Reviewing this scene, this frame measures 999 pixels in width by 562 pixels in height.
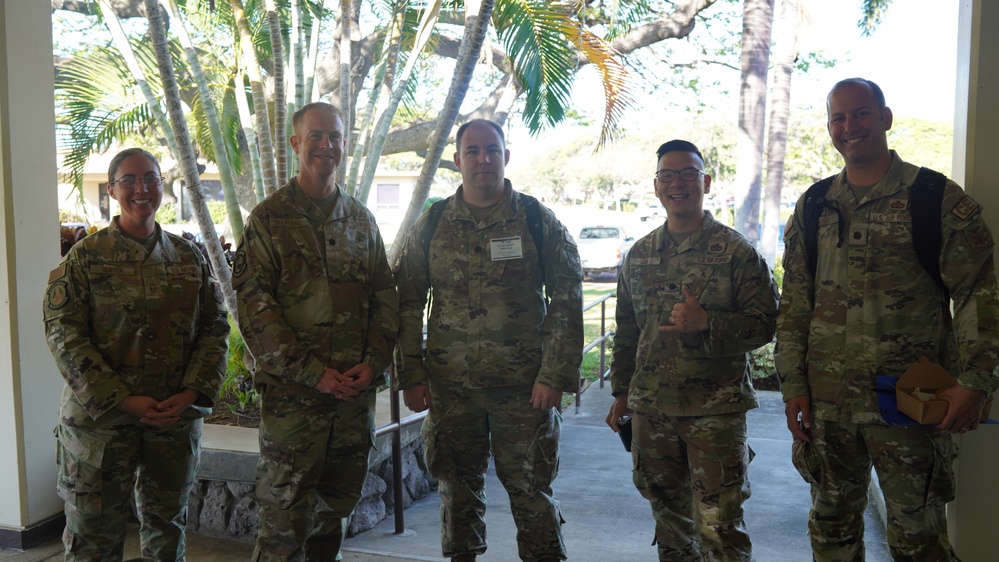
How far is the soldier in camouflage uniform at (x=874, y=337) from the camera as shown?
2.41 meters

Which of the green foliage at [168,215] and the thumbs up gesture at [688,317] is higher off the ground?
the green foliage at [168,215]

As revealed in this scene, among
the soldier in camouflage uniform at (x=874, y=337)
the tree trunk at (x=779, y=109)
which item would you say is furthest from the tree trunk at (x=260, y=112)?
the tree trunk at (x=779, y=109)

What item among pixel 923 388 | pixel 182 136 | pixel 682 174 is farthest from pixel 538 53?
pixel 923 388

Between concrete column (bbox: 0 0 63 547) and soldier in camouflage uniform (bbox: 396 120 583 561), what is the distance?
207 centimetres

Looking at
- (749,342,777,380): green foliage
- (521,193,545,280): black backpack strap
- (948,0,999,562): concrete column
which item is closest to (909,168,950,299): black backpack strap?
(948,0,999,562): concrete column

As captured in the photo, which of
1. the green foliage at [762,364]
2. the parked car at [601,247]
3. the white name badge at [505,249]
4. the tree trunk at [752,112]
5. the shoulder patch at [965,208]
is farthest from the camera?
the parked car at [601,247]

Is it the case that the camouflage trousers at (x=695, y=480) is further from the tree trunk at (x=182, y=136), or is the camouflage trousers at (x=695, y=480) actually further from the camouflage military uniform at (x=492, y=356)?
the tree trunk at (x=182, y=136)

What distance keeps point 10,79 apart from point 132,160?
1.47m

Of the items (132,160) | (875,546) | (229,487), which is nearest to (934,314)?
(875,546)

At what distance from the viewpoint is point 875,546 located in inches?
152

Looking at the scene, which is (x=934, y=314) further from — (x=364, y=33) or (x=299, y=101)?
(x=364, y=33)

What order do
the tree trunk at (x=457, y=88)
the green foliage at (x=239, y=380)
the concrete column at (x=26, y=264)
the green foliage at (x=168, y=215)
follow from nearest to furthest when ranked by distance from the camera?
the concrete column at (x=26, y=264), the tree trunk at (x=457, y=88), the green foliage at (x=239, y=380), the green foliage at (x=168, y=215)

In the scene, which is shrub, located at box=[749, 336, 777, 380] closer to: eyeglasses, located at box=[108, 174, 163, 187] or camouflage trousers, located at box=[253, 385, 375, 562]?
camouflage trousers, located at box=[253, 385, 375, 562]

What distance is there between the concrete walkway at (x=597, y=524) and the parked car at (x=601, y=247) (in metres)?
16.6
